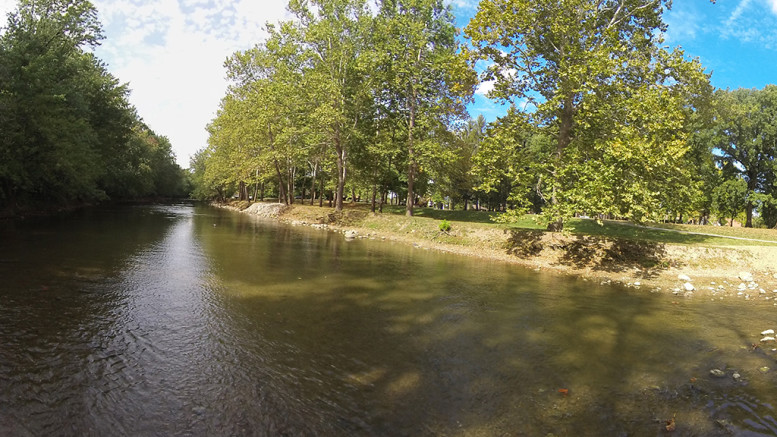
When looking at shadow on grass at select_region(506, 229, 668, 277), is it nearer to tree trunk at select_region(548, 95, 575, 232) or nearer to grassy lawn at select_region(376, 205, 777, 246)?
tree trunk at select_region(548, 95, 575, 232)

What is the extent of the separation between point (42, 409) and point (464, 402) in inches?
246

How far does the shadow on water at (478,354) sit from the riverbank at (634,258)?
3.70 m

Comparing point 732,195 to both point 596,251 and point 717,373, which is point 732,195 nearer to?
point 596,251

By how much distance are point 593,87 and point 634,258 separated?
930cm

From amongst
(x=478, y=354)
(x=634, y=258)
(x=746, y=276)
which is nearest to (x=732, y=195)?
(x=746, y=276)

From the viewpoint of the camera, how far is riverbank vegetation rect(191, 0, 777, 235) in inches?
784

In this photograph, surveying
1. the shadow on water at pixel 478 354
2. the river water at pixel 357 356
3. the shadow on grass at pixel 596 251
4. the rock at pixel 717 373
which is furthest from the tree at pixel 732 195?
the rock at pixel 717 373

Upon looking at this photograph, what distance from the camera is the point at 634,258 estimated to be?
19.7 meters

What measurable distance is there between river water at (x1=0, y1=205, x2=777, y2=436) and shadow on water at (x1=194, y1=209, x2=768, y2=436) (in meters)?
0.04

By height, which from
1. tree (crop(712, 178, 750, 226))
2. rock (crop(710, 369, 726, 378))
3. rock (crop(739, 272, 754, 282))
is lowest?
rock (crop(710, 369, 726, 378))

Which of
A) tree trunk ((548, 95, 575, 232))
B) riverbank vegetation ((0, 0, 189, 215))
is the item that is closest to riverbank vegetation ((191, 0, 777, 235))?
tree trunk ((548, 95, 575, 232))

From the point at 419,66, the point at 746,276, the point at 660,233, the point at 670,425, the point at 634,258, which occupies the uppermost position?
the point at 419,66

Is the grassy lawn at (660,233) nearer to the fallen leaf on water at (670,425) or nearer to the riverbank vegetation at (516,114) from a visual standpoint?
the riverbank vegetation at (516,114)

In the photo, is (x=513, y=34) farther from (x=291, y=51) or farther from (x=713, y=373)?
(x=291, y=51)
